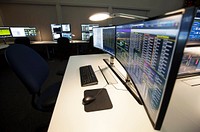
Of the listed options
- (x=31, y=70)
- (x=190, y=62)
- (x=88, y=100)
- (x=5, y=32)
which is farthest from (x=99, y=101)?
(x=5, y=32)

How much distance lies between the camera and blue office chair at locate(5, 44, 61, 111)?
0.83 meters

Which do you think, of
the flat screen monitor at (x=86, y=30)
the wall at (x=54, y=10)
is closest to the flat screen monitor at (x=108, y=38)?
the flat screen monitor at (x=86, y=30)

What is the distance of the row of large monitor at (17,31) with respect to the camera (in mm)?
3443

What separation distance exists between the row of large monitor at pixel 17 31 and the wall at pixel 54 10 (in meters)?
0.37

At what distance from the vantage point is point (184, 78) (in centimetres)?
95

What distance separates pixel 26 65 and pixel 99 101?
759mm

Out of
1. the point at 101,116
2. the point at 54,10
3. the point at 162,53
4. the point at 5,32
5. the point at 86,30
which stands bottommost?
the point at 101,116

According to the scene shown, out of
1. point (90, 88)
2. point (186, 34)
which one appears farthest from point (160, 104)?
point (90, 88)

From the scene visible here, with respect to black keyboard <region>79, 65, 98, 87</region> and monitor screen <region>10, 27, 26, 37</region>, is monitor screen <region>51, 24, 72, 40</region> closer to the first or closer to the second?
monitor screen <region>10, 27, 26, 37</region>

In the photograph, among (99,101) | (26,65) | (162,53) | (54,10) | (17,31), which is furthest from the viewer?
(54,10)

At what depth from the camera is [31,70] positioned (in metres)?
0.99

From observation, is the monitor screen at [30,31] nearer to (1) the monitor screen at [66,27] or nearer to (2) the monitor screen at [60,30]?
(2) the monitor screen at [60,30]

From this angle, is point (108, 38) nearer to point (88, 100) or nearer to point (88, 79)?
point (88, 79)

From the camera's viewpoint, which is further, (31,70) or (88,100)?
(31,70)
